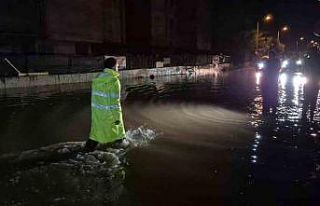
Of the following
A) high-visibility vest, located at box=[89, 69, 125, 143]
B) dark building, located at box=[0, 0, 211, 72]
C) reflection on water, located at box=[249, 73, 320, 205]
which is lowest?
reflection on water, located at box=[249, 73, 320, 205]

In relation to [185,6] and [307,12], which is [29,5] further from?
[307,12]

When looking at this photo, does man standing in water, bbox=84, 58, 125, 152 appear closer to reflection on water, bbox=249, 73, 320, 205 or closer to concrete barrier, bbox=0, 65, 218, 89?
reflection on water, bbox=249, 73, 320, 205

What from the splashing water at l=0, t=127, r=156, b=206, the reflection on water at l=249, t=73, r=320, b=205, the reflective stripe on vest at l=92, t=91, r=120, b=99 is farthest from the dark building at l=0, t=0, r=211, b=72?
the reflective stripe on vest at l=92, t=91, r=120, b=99

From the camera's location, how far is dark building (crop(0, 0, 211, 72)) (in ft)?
96.9

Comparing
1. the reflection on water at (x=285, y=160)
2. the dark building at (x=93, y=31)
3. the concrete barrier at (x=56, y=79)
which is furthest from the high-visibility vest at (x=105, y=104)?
the dark building at (x=93, y=31)

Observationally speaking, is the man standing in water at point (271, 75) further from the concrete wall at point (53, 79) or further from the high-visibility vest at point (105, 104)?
the concrete wall at point (53, 79)

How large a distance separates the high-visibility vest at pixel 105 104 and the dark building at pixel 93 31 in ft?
59.6

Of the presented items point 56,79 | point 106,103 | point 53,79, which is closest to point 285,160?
point 106,103

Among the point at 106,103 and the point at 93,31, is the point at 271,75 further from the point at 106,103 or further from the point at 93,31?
the point at 93,31

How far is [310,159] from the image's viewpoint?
7.98 meters

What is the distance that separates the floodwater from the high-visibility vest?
0.42m

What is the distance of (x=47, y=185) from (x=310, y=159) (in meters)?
4.83

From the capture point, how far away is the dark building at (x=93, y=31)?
29.5 metres

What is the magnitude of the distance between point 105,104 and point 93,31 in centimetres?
3364
